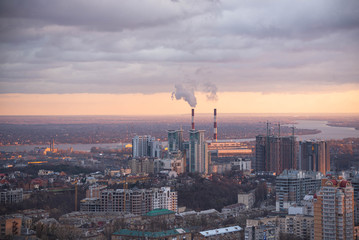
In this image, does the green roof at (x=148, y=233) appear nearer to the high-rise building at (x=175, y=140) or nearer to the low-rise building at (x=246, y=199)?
the low-rise building at (x=246, y=199)

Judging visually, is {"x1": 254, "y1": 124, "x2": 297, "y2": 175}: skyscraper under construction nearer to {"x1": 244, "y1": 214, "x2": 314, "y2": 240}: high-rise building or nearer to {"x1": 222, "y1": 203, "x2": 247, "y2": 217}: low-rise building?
{"x1": 222, "y1": 203, "x2": 247, "y2": 217}: low-rise building

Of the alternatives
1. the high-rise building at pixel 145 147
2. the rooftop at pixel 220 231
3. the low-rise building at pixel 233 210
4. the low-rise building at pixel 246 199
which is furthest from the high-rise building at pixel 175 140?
the rooftop at pixel 220 231

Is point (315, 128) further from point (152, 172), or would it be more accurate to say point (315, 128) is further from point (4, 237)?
point (4, 237)

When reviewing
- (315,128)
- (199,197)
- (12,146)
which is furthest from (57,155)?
(199,197)

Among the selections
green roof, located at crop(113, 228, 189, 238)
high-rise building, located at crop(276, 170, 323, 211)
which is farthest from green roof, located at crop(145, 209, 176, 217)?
high-rise building, located at crop(276, 170, 323, 211)

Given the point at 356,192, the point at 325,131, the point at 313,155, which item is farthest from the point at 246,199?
the point at 325,131

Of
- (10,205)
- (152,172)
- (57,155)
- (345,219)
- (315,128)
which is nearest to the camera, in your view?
(345,219)
